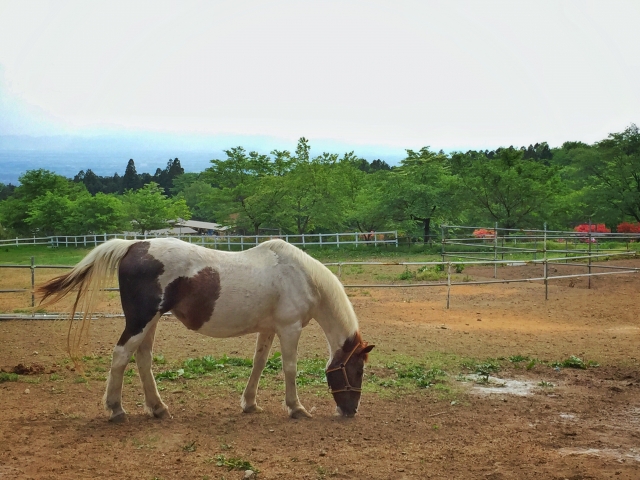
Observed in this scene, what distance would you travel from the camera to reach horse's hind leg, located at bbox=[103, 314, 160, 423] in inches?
203

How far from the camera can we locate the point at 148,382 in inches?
212

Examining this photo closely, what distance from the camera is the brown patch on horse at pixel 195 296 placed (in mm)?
5312

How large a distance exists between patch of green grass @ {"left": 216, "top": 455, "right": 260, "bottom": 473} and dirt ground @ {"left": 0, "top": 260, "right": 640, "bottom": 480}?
0.17 ft

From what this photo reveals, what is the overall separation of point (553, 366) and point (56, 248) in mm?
26908

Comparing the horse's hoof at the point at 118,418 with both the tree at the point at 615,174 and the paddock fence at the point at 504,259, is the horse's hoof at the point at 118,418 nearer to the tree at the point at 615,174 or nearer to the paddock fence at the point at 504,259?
the paddock fence at the point at 504,259

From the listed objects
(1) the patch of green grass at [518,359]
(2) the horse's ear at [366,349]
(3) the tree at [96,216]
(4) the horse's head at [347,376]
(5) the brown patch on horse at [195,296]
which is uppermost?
(3) the tree at [96,216]

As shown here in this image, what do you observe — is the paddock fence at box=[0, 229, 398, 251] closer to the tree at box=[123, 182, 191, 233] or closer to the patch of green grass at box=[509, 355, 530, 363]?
the tree at box=[123, 182, 191, 233]

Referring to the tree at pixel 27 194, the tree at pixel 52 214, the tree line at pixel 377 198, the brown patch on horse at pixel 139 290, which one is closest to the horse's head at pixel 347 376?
the brown patch on horse at pixel 139 290

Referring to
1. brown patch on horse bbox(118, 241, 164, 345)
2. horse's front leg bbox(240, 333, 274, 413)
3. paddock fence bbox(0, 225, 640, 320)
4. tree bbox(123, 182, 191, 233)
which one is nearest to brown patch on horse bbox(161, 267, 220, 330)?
brown patch on horse bbox(118, 241, 164, 345)

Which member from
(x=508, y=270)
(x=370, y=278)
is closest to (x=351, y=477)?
(x=370, y=278)

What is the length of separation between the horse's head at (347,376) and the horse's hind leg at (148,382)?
153 cm

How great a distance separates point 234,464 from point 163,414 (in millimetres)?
1350

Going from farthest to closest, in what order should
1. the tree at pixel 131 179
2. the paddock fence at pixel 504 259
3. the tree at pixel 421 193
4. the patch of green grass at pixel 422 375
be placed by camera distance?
the tree at pixel 131 179 < the tree at pixel 421 193 < the paddock fence at pixel 504 259 < the patch of green grass at pixel 422 375

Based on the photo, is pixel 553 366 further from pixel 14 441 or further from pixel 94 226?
pixel 94 226
